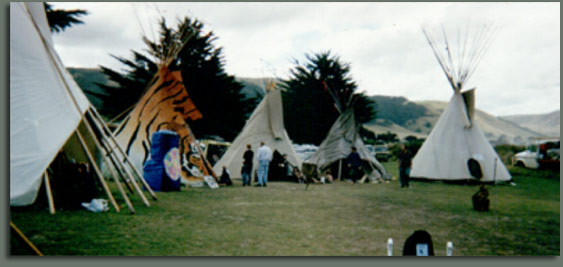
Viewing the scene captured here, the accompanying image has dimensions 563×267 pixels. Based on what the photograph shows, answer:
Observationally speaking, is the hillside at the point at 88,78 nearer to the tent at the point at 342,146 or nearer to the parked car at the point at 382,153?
the tent at the point at 342,146

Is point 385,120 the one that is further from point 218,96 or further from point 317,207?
point 317,207

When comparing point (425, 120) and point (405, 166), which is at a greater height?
point (425, 120)

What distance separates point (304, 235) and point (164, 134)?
392cm

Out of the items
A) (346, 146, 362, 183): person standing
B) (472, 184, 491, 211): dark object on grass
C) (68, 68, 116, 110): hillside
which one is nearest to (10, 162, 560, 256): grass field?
(472, 184, 491, 211): dark object on grass

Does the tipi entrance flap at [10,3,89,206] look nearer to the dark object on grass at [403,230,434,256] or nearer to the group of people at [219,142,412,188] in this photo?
the dark object on grass at [403,230,434,256]

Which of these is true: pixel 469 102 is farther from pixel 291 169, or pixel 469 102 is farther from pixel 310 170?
pixel 291 169

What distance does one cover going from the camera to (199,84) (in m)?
9.37

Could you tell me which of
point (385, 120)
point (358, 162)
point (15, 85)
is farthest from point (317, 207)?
point (385, 120)

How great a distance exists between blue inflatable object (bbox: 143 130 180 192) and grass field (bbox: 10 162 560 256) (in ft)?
2.00

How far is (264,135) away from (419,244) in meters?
7.73

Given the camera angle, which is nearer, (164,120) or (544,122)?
(544,122)

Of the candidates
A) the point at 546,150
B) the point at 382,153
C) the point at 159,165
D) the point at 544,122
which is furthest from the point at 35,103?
the point at 382,153

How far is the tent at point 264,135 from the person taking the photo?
10320 millimetres

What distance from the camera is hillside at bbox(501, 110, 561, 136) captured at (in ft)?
15.2
